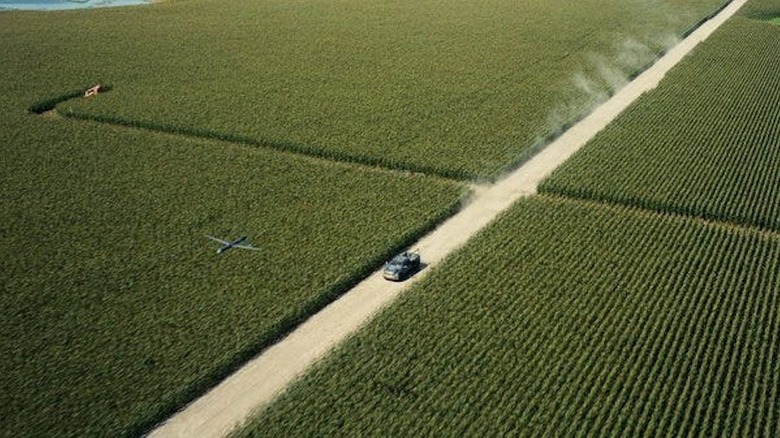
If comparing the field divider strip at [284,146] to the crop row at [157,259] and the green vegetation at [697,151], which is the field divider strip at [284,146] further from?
the green vegetation at [697,151]

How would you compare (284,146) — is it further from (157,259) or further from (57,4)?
(57,4)

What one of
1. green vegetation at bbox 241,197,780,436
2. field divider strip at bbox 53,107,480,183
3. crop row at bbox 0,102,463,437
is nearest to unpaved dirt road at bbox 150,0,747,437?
crop row at bbox 0,102,463,437

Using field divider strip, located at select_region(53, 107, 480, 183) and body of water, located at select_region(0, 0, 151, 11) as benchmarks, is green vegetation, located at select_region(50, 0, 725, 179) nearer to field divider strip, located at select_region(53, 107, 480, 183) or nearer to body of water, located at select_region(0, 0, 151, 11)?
field divider strip, located at select_region(53, 107, 480, 183)

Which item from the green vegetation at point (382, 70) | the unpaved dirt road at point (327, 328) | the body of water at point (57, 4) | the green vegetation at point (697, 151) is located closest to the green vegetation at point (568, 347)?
the unpaved dirt road at point (327, 328)

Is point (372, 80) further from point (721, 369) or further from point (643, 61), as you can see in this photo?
point (721, 369)

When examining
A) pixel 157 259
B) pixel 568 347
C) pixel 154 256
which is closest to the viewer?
pixel 568 347

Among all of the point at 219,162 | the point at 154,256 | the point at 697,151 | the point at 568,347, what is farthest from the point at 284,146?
the point at 697,151

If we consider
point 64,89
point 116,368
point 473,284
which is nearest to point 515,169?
point 473,284
